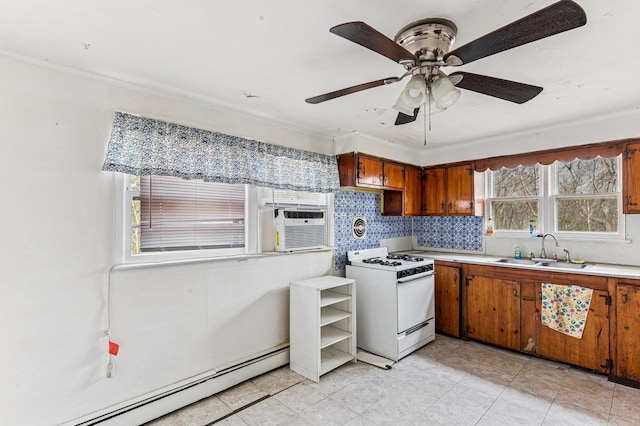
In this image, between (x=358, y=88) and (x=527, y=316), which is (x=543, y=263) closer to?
(x=527, y=316)

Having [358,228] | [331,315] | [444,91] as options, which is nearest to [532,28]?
[444,91]

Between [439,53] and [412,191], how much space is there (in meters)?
2.84

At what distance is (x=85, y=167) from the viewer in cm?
208

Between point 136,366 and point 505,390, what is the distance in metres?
2.91

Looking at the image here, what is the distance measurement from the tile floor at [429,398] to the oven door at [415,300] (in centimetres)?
41

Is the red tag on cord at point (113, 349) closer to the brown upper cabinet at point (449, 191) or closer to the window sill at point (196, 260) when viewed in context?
the window sill at point (196, 260)

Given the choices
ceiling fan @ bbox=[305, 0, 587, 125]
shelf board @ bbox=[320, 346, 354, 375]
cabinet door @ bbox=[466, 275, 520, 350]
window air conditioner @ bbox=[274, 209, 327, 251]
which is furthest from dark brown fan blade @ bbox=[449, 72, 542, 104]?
shelf board @ bbox=[320, 346, 354, 375]

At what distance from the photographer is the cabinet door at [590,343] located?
2795mm

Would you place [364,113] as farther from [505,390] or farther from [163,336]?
[505,390]

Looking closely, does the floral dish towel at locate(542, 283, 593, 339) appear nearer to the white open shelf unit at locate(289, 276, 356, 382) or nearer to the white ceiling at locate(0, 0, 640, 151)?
the white ceiling at locate(0, 0, 640, 151)

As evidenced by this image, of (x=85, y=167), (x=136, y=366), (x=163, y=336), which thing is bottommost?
(x=136, y=366)

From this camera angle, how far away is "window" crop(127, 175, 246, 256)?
7.71ft

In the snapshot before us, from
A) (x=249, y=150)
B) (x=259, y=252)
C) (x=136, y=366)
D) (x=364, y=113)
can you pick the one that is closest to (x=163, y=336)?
(x=136, y=366)

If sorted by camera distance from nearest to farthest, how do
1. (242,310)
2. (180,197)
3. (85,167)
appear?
(85,167)
(180,197)
(242,310)
